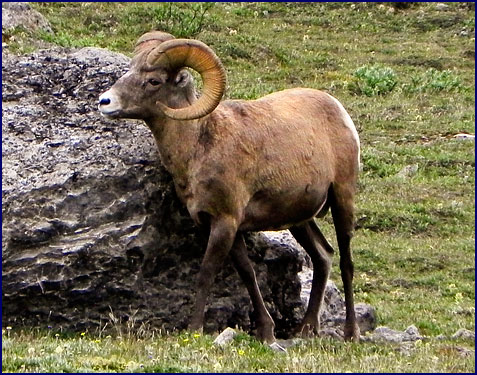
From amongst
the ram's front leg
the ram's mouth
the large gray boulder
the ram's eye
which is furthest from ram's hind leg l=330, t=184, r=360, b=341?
the ram's mouth

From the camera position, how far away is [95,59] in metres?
12.2

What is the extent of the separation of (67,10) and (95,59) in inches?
913

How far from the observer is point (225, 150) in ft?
33.9

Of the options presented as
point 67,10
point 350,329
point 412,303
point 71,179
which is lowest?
point 67,10

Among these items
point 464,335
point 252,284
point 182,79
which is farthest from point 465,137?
point 182,79

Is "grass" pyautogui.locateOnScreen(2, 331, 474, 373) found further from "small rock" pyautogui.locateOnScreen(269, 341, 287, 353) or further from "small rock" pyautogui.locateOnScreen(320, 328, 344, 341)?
"small rock" pyautogui.locateOnScreen(320, 328, 344, 341)

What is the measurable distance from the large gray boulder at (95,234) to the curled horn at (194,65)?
113 centimetres

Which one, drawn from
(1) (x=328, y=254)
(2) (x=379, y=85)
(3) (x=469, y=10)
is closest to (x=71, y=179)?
(1) (x=328, y=254)

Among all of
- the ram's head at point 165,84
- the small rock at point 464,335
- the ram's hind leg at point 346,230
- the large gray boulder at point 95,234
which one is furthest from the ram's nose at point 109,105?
the small rock at point 464,335

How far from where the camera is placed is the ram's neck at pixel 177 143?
10.4 meters

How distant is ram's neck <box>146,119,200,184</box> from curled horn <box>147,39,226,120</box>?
0.23 metres

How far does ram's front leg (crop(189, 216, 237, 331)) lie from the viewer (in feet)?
33.7

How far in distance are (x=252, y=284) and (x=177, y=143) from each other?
1.56 metres

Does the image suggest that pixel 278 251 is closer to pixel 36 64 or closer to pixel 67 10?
pixel 36 64
